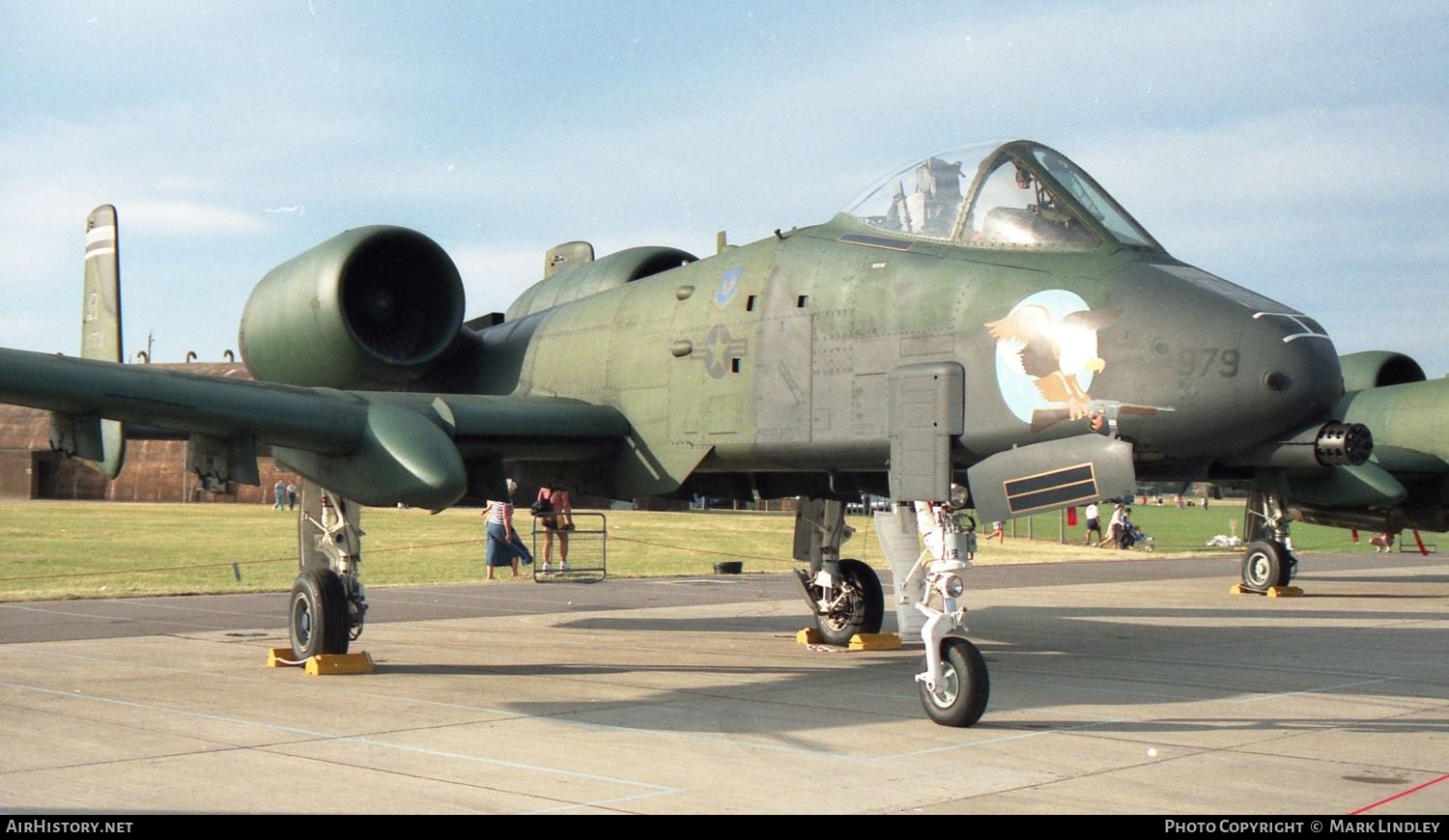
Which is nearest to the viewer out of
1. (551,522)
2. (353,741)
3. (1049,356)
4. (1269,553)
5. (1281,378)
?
(353,741)

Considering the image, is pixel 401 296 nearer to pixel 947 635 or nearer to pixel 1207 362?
pixel 947 635

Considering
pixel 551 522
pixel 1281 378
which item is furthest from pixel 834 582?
pixel 551 522

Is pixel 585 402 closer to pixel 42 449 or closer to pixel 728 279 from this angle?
pixel 728 279

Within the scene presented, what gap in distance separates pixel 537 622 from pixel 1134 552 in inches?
1015

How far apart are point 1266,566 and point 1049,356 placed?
15.2 meters

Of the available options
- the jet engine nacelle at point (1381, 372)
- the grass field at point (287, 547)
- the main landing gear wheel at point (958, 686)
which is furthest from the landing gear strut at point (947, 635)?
the jet engine nacelle at point (1381, 372)

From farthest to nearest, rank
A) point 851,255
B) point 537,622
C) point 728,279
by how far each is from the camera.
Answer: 1. point 537,622
2. point 728,279
3. point 851,255

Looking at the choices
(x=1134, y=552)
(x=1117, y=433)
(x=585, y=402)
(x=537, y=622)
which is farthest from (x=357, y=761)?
(x=1134, y=552)

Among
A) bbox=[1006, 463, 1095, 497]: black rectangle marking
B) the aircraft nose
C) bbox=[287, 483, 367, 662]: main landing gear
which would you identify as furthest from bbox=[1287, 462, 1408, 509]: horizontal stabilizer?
bbox=[287, 483, 367, 662]: main landing gear

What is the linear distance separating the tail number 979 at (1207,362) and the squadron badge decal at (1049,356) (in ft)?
1.62

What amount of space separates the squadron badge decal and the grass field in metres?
14.8

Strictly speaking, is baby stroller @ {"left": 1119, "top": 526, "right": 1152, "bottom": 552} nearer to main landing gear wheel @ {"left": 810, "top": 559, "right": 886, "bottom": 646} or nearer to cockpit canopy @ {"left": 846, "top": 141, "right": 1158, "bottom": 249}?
main landing gear wheel @ {"left": 810, "top": 559, "right": 886, "bottom": 646}

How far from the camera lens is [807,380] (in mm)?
10672

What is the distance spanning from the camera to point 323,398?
10.9 m
